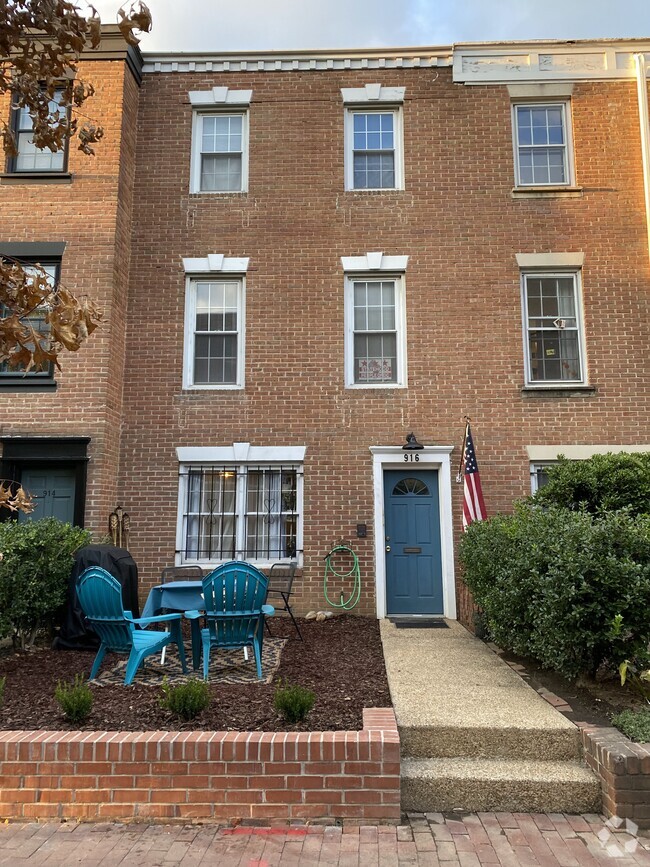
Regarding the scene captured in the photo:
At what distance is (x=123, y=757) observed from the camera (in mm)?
3820

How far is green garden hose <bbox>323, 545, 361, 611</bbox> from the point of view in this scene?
9.18 m

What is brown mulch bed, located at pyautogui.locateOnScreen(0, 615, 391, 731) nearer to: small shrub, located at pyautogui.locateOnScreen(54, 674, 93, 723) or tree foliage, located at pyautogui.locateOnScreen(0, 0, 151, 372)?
small shrub, located at pyautogui.locateOnScreen(54, 674, 93, 723)

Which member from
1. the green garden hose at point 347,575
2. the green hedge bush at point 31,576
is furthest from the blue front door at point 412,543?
the green hedge bush at point 31,576

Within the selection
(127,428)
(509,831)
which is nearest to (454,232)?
(127,428)

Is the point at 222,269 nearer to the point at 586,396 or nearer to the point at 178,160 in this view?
the point at 178,160

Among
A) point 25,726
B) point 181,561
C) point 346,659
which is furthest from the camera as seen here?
point 181,561

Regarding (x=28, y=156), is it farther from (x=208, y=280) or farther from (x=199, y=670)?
(x=199, y=670)

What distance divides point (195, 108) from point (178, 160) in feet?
3.44

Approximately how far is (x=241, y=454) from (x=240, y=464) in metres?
0.20

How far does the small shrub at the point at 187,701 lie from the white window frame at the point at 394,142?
8.39 m

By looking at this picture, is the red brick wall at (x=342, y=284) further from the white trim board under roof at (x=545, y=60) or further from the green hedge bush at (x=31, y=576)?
the green hedge bush at (x=31, y=576)

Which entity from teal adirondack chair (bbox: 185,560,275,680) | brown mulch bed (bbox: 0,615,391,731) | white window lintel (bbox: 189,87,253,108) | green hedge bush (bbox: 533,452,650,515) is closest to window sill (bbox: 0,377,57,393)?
brown mulch bed (bbox: 0,615,391,731)

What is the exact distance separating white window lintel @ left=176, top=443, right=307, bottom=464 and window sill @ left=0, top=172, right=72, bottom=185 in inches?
182

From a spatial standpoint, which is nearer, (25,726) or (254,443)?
(25,726)
